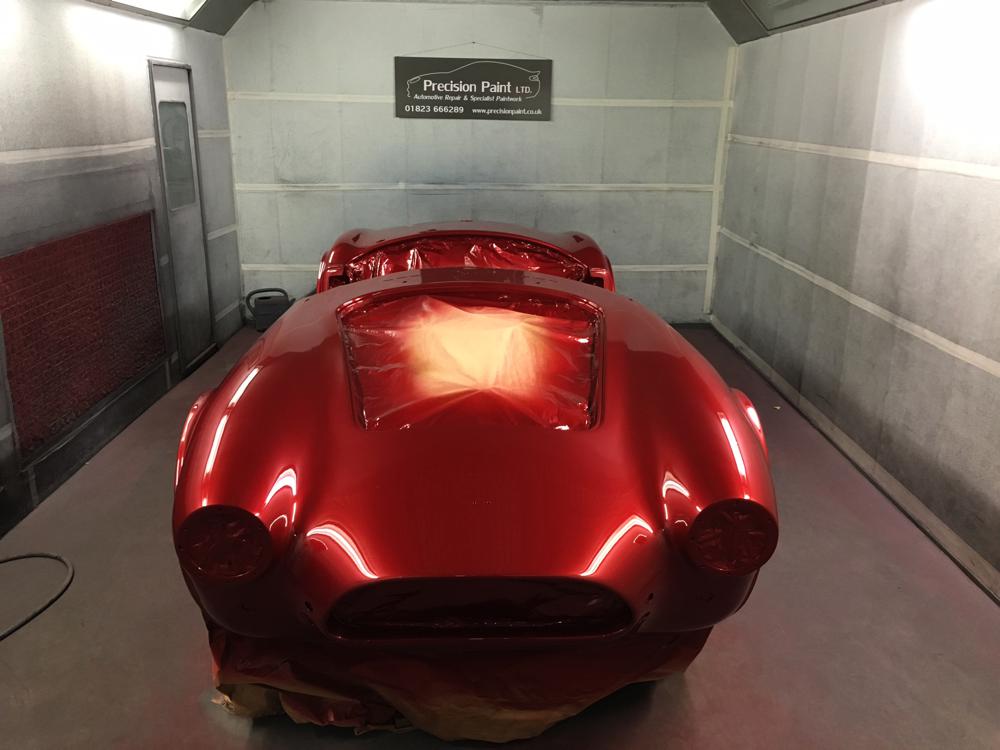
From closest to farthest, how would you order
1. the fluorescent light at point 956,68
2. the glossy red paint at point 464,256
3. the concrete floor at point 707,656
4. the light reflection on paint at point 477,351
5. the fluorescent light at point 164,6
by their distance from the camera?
the light reflection on paint at point 477,351 → the concrete floor at point 707,656 → the fluorescent light at point 956,68 → the glossy red paint at point 464,256 → the fluorescent light at point 164,6

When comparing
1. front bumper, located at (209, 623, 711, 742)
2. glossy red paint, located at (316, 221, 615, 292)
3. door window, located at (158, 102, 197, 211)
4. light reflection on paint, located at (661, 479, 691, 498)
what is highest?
door window, located at (158, 102, 197, 211)

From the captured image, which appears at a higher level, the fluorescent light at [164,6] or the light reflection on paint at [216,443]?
the fluorescent light at [164,6]

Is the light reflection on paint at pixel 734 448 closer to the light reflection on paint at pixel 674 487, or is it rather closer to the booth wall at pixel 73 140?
the light reflection on paint at pixel 674 487

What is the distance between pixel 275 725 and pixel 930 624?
81.4 inches

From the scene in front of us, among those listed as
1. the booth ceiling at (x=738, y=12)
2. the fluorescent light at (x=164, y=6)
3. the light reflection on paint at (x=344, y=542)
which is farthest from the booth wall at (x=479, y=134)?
the light reflection on paint at (x=344, y=542)

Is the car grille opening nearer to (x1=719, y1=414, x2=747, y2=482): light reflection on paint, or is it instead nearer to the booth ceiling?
(x1=719, y1=414, x2=747, y2=482): light reflection on paint

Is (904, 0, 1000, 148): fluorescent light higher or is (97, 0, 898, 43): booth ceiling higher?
(97, 0, 898, 43): booth ceiling

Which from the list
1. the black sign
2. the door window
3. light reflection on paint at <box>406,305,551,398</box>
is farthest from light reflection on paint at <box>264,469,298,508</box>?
the black sign

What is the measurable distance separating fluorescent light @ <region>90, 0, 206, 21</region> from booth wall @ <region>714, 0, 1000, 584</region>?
380 cm

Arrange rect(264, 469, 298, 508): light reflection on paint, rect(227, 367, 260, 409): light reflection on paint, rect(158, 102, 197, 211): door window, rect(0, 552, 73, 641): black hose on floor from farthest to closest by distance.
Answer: rect(158, 102, 197, 211): door window < rect(0, 552, 73, 641): black hose on floor < rect(227, 367, 260, 409): light reflection on paint < rect(264, 469, 298, 508): light reflection on paint

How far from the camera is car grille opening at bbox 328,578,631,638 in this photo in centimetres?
155

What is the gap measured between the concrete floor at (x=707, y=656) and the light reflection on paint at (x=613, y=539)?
0.78 m

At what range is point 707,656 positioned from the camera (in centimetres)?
245

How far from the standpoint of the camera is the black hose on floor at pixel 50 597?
255 centimetres
